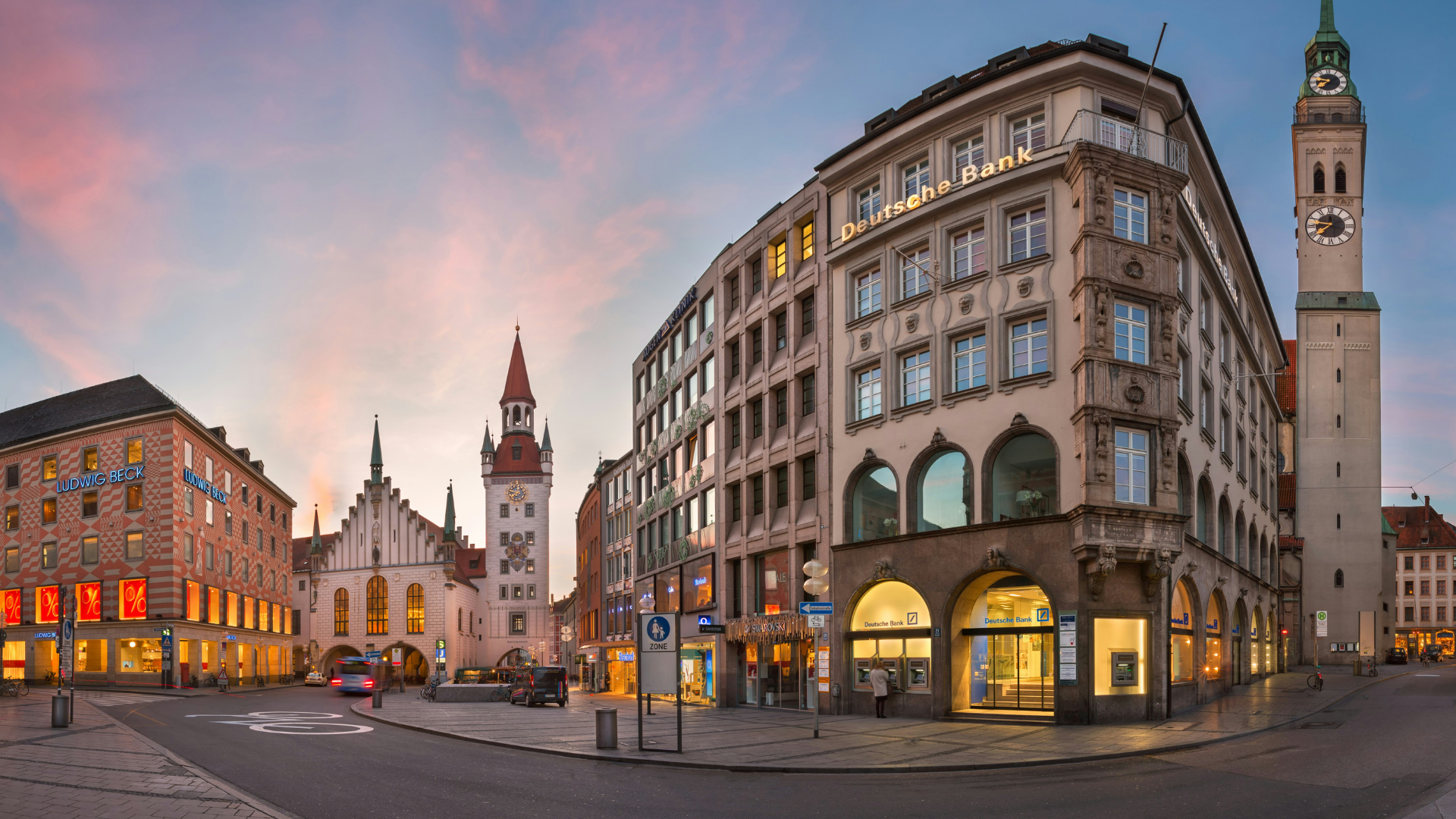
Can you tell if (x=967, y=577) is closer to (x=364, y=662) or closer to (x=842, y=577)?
(x=842, y=577)

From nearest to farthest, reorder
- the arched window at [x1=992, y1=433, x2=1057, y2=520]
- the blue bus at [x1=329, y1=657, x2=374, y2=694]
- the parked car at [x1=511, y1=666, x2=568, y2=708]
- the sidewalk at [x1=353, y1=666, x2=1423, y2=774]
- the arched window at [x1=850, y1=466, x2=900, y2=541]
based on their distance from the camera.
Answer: the sidewalk at [x1=353, y1=666, x2=1423, y2=774] < the arched window at [x1=992, y1=433, x2=1057, y2=520] < the arched window at [x1=850, y1=466, x2=900, y2=541] < the parked car at [x1=511, y1=666, x2=568, y2=708] < the blue bus at [x1=329, y1=657, x2=374, y2=694]

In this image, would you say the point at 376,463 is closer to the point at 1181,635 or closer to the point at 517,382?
the point at 517,382

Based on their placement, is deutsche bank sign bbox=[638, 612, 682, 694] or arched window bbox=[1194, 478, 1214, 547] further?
arched window bbox=[1194, 478, 1214, 547]

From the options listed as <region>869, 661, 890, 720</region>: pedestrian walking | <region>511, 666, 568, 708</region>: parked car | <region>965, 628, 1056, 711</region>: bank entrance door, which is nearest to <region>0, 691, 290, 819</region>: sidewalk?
<region>869, 661, 890, 720</region>: pedestrian walking

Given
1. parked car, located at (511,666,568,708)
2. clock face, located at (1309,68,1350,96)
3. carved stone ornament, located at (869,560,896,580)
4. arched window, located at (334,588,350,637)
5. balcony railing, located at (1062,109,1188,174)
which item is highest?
clock face, located at (1309,68,1350,96)

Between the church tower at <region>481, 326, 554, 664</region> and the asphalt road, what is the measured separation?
101423mm

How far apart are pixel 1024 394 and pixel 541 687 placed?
22.7 meters

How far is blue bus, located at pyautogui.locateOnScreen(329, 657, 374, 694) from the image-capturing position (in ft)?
196

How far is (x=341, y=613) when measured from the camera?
368 feet

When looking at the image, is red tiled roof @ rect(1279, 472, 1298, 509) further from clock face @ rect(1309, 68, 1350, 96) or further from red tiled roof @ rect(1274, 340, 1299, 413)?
clock face @ rect(1309, 68, 1350, 96)

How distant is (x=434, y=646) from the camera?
109 m

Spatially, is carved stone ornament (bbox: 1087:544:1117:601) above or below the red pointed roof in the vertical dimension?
below

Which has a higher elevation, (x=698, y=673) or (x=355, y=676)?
(x=698, y=673)

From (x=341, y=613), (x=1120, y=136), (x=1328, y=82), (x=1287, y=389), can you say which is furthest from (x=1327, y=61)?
(x=341, y=613)
